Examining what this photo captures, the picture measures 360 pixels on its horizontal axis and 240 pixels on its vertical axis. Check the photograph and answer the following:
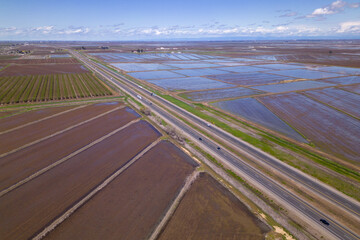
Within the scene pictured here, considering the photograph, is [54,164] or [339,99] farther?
[339,99]

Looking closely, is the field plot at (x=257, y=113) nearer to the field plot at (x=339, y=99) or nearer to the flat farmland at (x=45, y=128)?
the field plot at (x=339, y=99)

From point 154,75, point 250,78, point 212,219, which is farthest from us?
point 154,75

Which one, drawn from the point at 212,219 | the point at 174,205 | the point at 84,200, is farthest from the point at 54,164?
the point at 212,219

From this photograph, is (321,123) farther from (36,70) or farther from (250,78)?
(36,70)

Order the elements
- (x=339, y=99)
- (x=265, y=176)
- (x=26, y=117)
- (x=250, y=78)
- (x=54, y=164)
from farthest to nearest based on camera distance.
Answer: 1. (x=250, y=78)
2. (x=339, y=99)
3. (x=26, y=117)
4. (x=54, y=164)
5. (x=265, y=176)

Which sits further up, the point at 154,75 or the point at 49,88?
the point at 49,88

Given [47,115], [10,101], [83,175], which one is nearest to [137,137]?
[83,175]

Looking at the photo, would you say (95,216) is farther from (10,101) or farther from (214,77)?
(214,77)

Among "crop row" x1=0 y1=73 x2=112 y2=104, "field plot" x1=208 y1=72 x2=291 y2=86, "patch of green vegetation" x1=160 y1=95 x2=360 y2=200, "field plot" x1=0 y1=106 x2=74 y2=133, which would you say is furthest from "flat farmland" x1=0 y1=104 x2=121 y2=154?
"field plot" x1=208 y1=72 x2=291 y2=86
